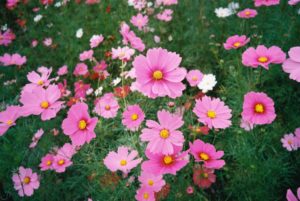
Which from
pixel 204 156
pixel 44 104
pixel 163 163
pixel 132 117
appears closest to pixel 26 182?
pixel 44 104

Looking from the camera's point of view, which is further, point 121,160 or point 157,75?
point 121,160

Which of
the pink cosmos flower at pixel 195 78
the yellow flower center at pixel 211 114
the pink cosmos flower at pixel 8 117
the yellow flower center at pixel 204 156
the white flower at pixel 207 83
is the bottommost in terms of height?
the white flower at pixel 207 83

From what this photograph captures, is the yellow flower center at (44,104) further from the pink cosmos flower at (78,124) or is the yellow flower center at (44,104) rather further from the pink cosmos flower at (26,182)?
the pink cosmos flower at (26,182)

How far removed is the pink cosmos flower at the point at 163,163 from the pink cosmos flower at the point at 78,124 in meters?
0.25

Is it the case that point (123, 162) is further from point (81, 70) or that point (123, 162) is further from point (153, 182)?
point (81, 70)

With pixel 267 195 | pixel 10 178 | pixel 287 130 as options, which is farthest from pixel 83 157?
pixel 287 130

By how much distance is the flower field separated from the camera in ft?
3.93

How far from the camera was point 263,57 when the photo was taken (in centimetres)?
141

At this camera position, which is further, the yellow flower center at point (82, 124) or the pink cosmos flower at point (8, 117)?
the pink cosmos flower at point (8, 117)

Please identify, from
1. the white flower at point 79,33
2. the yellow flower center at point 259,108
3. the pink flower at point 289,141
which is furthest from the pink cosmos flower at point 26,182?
the white flower at point 79,33

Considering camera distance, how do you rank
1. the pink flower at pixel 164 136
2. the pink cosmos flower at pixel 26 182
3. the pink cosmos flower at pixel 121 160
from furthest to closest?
the pink cosmos flower at pixel 26 182
the pink cosmos flower at pixel 121 160
the pink flower at pixel 164 136

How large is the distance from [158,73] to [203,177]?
451mm

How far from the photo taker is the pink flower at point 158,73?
1.15m

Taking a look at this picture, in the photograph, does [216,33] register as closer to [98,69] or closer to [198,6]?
[198,6]
